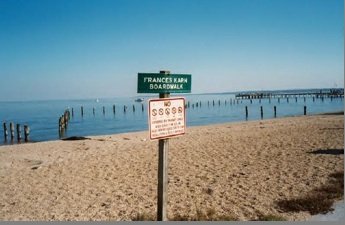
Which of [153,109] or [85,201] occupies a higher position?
[153,109]

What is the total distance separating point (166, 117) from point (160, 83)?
496 millimetres

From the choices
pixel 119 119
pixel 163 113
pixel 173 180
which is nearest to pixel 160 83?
pixel 163 113

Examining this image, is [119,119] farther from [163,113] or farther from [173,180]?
[163,113]

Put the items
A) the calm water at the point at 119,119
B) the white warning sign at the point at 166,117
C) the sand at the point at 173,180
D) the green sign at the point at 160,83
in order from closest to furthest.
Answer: the white warning sign at the point at 166,117 → the green sign at the point at 160,83 → the sand at the point at 173,180 → the calm water at the point at 119,119

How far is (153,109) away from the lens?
4898 millimetres

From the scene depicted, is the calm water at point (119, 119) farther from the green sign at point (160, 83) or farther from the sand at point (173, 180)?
the green sign at point (160, 83)

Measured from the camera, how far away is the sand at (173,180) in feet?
24.7

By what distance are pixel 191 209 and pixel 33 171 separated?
283 inches

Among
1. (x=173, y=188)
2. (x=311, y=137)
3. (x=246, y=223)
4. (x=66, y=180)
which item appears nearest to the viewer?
(x=246, y=223)

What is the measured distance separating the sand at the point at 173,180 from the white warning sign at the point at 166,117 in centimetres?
252

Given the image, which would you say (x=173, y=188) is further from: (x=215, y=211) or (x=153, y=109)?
(x=153, y=109)

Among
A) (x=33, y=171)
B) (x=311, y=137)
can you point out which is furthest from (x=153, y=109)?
(x=311, y=137)

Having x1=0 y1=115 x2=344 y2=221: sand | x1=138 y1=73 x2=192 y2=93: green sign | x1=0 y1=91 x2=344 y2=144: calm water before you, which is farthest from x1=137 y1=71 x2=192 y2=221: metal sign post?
x1=0 y1=91 x2=344 y2=144: calm water

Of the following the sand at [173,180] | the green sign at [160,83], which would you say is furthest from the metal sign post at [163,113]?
the sand at [173,180]
